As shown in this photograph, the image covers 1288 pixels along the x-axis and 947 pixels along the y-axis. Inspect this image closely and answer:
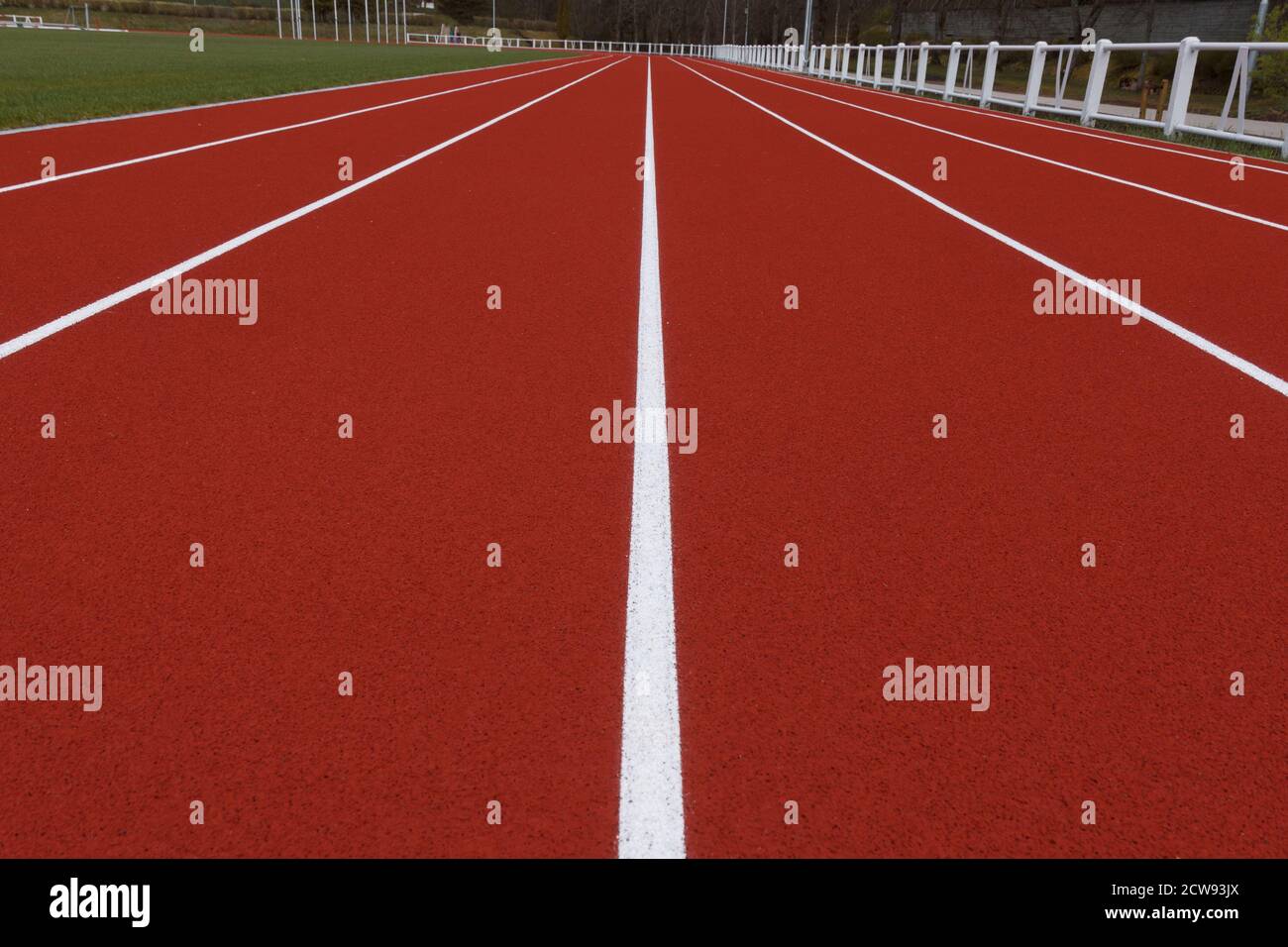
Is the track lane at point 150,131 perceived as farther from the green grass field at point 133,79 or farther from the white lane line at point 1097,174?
the white lane line at point 1097,174

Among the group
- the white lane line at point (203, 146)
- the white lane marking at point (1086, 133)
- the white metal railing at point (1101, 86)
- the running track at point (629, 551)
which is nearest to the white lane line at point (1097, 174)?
the white lane marking at point (1086, 133)

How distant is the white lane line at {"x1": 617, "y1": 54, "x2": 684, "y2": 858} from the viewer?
2.36m

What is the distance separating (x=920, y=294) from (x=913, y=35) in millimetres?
88006

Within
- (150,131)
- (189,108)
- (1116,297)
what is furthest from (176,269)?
(189,108)

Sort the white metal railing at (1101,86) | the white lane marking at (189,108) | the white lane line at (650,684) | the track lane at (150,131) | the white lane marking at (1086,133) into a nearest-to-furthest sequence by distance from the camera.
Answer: the white lane line at (650,684), the track lane at (150,131), the white lane marking at (189,108), the white lane marking at (1086,133), the white metal railing at (1101,86)

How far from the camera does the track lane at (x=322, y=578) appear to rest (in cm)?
240

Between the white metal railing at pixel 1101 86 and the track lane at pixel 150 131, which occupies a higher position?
the white metal railing at pixel 1101 86

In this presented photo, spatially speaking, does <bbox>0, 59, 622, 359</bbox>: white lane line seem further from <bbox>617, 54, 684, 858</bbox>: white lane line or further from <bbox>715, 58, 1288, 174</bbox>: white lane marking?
<bbox>715, 58, 1288, 174</bbox>: white lane marking

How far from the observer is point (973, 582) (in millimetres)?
3406

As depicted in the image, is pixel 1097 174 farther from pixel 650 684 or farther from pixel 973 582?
pixel 650 684

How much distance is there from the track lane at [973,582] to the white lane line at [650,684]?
6 cm

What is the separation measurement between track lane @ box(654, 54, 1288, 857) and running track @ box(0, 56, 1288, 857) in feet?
0.05

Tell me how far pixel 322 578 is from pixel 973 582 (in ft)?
7.31
